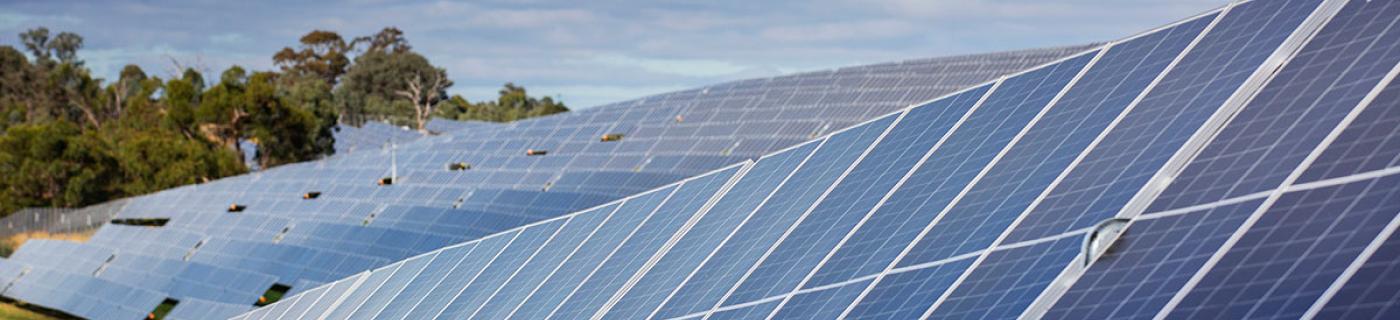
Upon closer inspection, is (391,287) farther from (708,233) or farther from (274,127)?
(274,127)

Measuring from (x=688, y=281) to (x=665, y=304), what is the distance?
2.44 ft

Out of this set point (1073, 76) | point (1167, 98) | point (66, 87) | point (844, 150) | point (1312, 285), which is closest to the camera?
point (1312, 285)

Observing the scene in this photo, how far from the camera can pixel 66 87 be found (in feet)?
533

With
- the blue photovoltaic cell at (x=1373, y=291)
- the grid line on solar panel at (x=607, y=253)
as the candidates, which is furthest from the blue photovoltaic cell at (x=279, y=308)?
the blue photovoltaic cell at (x=1373, y=291)

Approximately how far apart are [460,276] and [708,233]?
6862 millimetres

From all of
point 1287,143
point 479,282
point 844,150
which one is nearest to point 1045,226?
point 1287,143

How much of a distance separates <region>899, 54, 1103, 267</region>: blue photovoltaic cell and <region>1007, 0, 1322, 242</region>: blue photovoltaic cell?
1.54 feet

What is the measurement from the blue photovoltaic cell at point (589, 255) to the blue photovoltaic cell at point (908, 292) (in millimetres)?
7886

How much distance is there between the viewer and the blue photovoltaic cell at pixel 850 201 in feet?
77.5

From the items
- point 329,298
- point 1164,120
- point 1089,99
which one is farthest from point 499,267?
point 1164,120

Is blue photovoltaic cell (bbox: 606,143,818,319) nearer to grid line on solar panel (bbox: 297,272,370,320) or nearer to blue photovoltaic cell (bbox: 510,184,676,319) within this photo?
blue photovoltaic cell (bbox: 510,184,676,319)

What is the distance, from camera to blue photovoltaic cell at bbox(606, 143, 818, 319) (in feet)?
84.5

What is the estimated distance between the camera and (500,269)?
105ft

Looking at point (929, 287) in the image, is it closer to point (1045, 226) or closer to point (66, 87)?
point (1045, 226)
